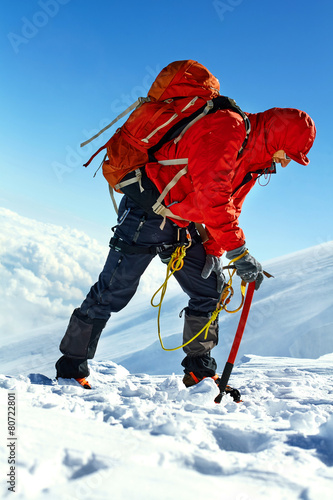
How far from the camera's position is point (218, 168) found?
2113mm

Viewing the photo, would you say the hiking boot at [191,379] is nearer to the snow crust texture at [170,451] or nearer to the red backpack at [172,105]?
the snow crust texture at [170,451]

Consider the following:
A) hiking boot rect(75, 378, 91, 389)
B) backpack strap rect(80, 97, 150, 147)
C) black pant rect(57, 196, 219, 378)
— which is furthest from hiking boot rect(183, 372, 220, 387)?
backpack strap rect(80, 97, 150, 147)

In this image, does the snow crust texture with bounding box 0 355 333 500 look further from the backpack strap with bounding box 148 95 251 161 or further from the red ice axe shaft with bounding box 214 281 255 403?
the backpack strap with bounding box 148 95 251 161

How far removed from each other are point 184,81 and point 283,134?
686 millimetres

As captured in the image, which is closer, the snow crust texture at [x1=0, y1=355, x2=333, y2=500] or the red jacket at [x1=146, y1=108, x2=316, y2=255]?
the snow crust texture at [x1=0, y1=355, x2=333, y2=500]

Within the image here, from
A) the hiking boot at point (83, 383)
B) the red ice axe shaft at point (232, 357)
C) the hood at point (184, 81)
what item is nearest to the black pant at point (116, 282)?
the hiking boot at point (83, 383)

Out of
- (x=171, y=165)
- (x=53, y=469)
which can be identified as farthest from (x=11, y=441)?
(x=171, y=165)

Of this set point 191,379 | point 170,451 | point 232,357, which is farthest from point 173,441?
point 191,379

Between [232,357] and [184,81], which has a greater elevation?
[184,81]

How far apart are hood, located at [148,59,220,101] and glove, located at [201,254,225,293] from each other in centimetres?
115

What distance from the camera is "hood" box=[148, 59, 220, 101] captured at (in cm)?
235

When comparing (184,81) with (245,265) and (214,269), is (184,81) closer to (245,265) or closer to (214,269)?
(245,265)

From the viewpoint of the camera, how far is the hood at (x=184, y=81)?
92.5 inches

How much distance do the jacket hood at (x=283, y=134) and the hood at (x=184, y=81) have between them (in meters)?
0.36
